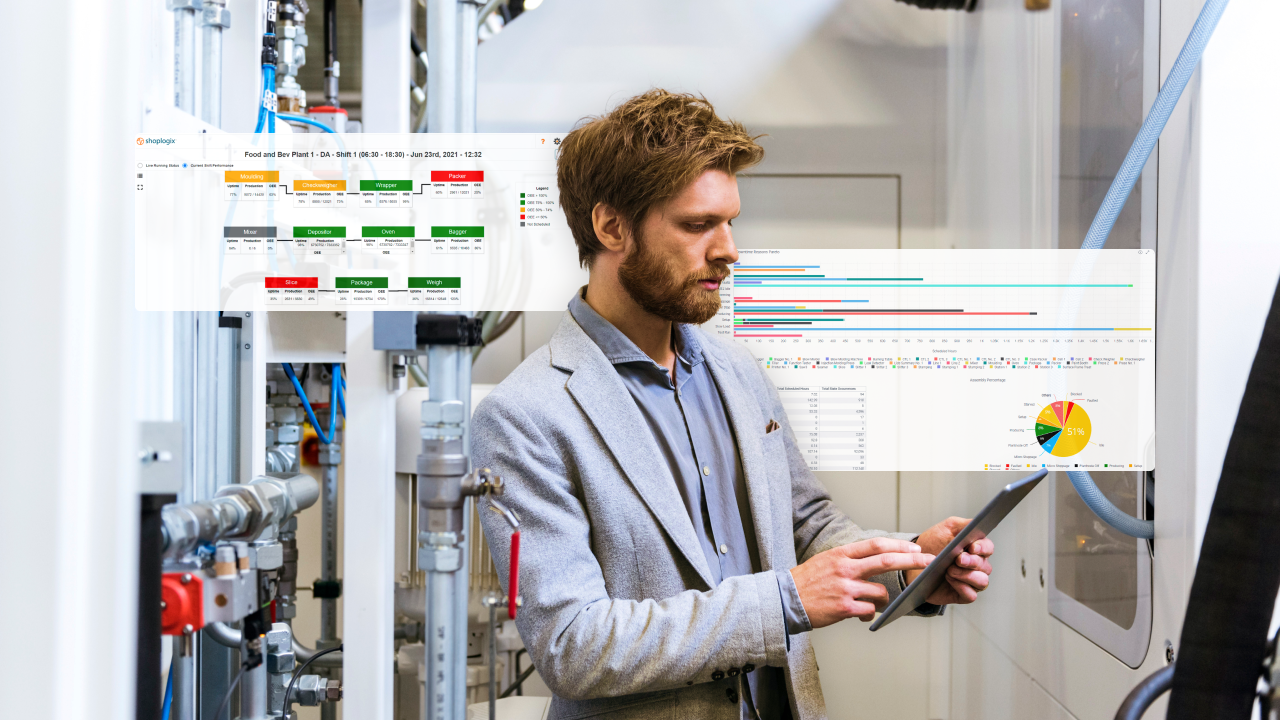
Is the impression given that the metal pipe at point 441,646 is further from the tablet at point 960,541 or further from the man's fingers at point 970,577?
the man's fingers at point 970,577

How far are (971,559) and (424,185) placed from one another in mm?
876

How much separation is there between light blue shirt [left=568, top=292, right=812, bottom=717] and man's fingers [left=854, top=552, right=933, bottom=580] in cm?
17

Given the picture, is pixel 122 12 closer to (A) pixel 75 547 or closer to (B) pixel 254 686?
(A) pixel 75 547

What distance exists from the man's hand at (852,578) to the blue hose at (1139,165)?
29cm

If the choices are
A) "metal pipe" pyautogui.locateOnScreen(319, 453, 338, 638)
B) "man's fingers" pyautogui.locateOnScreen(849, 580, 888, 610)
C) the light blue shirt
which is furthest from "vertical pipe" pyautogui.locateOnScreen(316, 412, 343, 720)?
"man's fingers" pyautogui.locateOnScreen(849, 580, 888, 610)

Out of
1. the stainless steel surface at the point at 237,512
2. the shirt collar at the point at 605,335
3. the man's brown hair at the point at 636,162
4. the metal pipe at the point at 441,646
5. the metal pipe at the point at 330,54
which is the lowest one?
the metal pipe at the point at 441,646

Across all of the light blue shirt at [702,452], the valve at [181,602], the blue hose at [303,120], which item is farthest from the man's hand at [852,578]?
the blue hose at [303,120]

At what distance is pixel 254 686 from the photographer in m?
1.02

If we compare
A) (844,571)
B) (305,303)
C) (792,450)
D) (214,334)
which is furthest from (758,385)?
(214,334)

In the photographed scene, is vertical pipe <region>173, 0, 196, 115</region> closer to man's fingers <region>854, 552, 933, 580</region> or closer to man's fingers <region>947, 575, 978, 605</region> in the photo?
man's fingers <region>854, 552, 933, 580</region>

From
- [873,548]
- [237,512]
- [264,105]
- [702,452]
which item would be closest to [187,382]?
[237,512]

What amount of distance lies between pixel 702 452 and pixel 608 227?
1.15 ft

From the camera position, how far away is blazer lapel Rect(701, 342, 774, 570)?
1.02 metres

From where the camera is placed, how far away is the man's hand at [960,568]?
96cm
